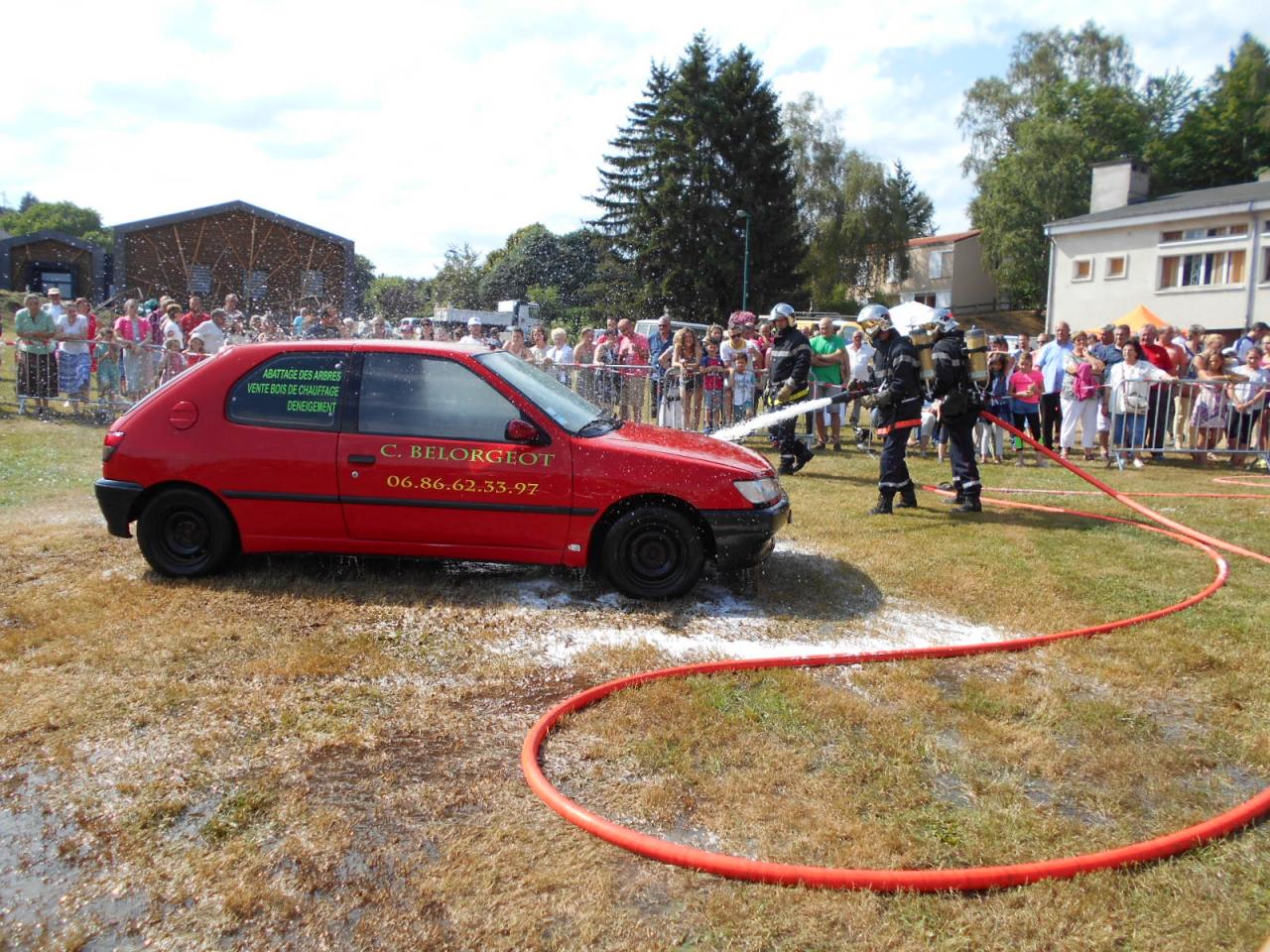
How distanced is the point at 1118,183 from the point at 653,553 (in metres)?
47.5

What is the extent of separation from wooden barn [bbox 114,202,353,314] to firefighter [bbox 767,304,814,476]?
22.7m

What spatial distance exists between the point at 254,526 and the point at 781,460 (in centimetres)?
649

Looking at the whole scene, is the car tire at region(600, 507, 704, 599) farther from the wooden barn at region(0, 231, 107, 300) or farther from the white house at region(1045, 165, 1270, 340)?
the wooden barn at region(0, 231, 107, 300)

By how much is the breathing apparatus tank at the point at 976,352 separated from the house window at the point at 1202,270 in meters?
36.5

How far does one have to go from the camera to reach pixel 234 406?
601 cm

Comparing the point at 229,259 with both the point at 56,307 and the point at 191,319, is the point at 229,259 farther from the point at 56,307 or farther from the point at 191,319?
the point at 191,319

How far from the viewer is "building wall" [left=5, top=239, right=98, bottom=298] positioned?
43.6 m

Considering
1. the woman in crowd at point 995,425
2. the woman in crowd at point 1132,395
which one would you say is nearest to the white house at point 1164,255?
the woman in crowd at point 1132,395

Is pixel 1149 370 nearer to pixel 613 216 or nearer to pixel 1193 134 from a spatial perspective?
pixel 613 216

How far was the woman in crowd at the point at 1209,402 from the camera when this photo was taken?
41.9 ft

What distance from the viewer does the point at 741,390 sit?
13.6 m

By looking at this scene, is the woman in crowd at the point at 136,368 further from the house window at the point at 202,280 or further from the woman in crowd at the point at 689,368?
the house window at the point at 202,280

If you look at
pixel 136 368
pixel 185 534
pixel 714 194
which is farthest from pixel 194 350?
pixel 714 194

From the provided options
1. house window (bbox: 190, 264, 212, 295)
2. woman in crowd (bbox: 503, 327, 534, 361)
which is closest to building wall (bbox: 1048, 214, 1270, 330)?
woman in crowd (bbox: 503, 327, 534, 361)
